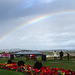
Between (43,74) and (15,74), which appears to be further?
(15,74)

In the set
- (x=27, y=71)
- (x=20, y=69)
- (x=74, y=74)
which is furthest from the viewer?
(x=20, y=69)

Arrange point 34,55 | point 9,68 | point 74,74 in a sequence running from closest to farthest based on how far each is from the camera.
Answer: point 74,74 < point 9,68 < point 34,55

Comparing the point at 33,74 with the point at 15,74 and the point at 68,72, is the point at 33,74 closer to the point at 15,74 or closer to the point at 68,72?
the point at 15,74

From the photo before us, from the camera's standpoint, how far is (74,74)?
9633 mm

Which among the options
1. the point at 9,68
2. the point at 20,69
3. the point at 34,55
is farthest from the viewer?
the point at 34,55

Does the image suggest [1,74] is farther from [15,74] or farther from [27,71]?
[27,71]

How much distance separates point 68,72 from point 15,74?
466cm

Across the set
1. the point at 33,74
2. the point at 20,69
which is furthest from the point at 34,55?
the point at 33,74

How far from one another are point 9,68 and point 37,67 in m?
3.58

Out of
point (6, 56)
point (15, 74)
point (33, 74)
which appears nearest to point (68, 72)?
point (33, 74)

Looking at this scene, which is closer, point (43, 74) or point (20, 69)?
point (43, 74)

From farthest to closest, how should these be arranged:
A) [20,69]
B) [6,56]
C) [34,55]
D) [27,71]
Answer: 1. [6,56]
2. [34,55]
3. [20,69]
4. [27,71]

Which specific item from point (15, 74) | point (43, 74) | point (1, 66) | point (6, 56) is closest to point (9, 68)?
point (1, 66)

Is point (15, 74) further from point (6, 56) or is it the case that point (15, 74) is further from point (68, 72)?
point (6, 56)
